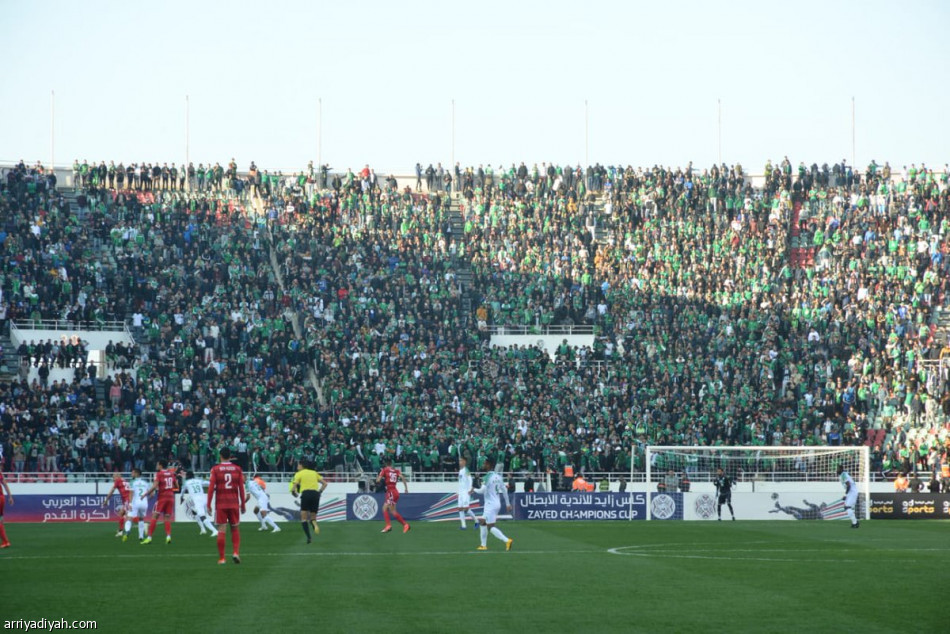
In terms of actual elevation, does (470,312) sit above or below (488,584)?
above

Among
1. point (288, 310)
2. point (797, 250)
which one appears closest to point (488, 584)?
point (288, 310)

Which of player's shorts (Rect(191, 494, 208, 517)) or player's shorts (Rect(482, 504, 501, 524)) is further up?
player's shorts (Rect(482, 504, 501, 524))

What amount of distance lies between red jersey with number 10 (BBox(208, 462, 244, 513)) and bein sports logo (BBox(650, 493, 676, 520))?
23.3m

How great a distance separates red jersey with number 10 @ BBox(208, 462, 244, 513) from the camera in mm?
23672

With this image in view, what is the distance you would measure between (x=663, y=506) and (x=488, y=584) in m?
25.8

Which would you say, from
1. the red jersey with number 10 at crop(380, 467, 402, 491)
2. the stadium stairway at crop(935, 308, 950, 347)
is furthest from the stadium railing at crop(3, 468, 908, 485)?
the red jersey with number 10 at crop(380, 467, 402, 491)

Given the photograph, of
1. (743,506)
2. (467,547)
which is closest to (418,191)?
(743,506)

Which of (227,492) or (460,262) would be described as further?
(460,262)

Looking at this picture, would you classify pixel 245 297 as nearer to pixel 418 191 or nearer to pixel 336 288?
pixel 336 288

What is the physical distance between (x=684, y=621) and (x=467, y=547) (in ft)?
45.1

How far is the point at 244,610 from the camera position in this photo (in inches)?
640

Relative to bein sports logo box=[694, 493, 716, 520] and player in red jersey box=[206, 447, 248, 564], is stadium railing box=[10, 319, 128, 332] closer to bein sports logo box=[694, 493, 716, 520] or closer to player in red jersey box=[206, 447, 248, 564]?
bein sports logo box=[694, 493, 716, 520]

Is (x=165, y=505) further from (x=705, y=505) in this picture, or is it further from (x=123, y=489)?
(x=705, y=505)

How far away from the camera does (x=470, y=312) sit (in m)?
58.4
